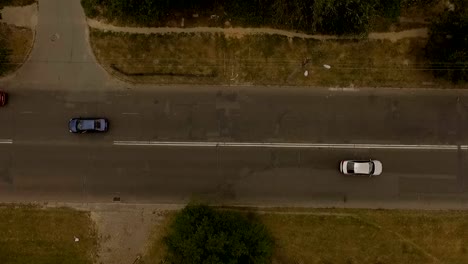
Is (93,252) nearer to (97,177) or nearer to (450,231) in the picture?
(97,177)

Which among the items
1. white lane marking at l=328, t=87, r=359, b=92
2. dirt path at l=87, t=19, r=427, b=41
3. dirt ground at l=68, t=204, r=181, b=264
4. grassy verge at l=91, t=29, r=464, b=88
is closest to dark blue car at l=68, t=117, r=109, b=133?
grassy verge at l=91, t=29, r=464, b=88

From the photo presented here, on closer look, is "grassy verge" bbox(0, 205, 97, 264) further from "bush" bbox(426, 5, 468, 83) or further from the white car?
"bush" bbox(426, 5, 468, 83)

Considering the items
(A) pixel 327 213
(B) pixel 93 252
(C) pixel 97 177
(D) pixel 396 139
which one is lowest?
(B) pixel 93 252

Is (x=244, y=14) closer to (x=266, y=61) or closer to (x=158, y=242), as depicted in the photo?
(x=266, y=61)

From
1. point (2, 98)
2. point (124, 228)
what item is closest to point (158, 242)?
point (124, 228)

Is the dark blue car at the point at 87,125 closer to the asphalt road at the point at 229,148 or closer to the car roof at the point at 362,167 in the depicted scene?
the asphalt road at the point at 229,148

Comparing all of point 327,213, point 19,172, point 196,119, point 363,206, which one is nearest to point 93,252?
point 19,172
